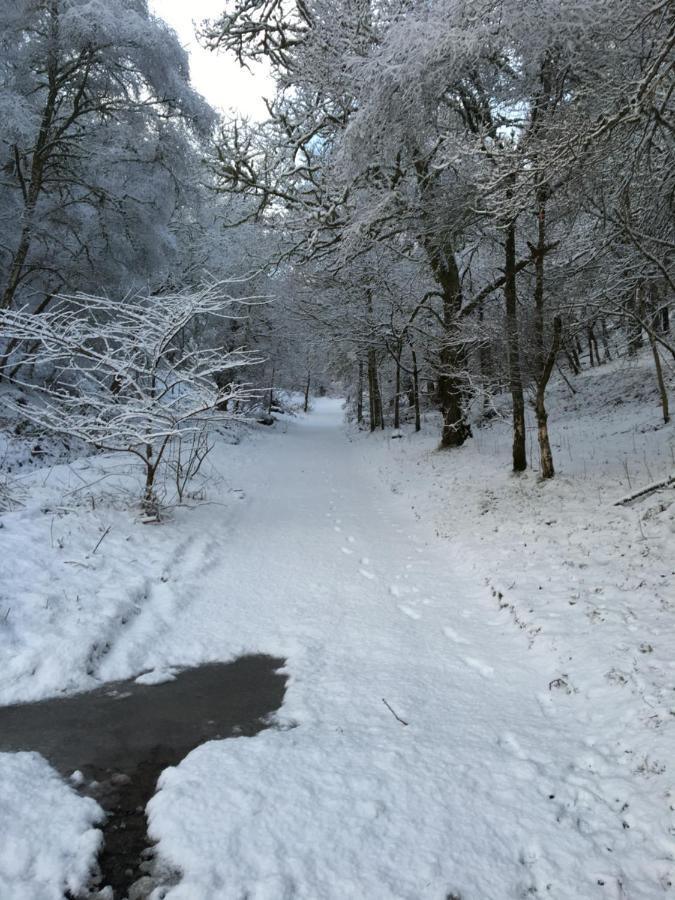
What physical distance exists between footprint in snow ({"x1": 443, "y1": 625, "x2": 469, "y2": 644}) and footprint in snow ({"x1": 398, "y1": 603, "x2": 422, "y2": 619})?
32 centimetres

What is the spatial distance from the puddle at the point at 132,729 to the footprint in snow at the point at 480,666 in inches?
58.5

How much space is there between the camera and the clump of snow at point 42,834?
203 cm

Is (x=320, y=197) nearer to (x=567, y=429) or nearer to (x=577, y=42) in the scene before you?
(x=577, y=42)

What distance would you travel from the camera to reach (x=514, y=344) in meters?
9.15

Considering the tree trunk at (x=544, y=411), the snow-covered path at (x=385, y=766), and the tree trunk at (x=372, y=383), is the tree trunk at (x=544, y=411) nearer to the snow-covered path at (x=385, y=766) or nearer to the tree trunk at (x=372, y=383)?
the snow-covered path at (x=385, y=766)

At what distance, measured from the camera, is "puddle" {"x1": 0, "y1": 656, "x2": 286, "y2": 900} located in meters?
2.41

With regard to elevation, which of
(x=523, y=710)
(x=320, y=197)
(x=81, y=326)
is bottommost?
(x=523, y=710)

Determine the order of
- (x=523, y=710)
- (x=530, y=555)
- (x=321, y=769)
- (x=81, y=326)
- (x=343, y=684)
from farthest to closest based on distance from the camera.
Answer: (x=81, y=326)
(x=530, y=555)
(x=343, y=684)
(x=523, y=710)
(x=321, y=769)

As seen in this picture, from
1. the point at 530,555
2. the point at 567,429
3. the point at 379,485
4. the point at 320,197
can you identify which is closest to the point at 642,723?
the point at 530,555

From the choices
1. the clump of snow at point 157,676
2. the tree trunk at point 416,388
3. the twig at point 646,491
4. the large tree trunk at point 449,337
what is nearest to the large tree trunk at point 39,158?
the large tree trunk at point 449,337

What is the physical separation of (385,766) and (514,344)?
7905 millimetres

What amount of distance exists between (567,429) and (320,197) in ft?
36.1

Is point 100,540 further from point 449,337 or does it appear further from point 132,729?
point 449,337

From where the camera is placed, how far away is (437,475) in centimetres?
1234
